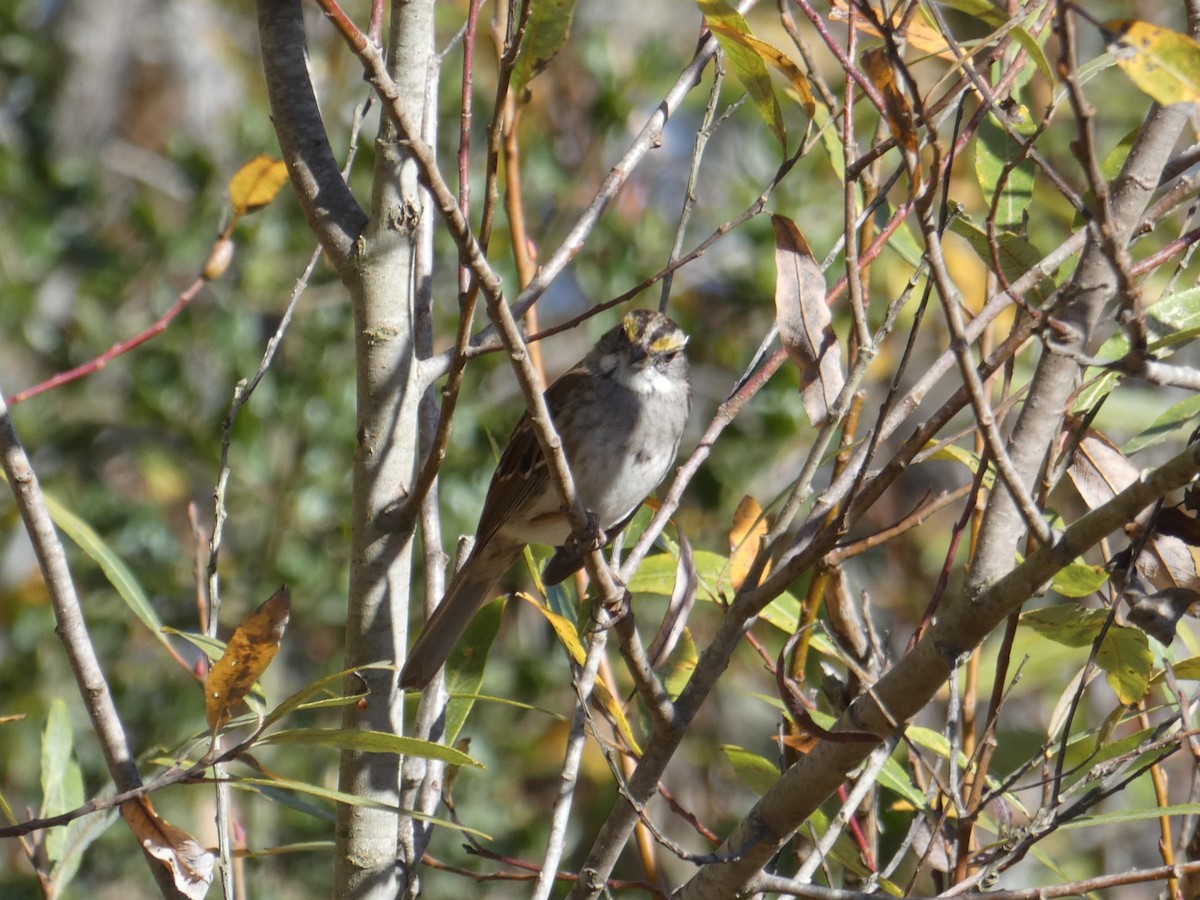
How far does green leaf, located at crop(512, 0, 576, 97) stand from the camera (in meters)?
2.46

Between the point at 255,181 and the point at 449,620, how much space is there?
1.13m

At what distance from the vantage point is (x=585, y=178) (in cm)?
543

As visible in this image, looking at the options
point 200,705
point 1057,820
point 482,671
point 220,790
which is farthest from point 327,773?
point 1057,820

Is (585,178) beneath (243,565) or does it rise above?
above

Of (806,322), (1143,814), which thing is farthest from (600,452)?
(1143,814)

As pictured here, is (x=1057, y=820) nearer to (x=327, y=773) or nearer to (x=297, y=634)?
(x=327, y=773)

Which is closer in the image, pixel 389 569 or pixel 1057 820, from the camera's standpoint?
pixel 1057 820

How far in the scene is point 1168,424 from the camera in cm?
244

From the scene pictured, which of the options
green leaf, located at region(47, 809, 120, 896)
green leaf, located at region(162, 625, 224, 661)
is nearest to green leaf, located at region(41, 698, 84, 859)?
green leaf, located at region(47, 809, 120, 896)

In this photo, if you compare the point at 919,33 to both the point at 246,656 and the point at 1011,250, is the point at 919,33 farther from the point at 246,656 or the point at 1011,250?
the point at 246,656

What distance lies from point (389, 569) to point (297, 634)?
3.17 meters

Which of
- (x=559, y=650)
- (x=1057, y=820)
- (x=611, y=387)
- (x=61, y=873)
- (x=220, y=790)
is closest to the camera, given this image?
(x=1057, y=820)

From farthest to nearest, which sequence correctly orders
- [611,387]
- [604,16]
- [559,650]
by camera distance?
[604,16] → [559,650] → [611,387]

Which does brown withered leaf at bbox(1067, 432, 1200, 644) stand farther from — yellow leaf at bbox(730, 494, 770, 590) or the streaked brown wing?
the streaked brown wing
